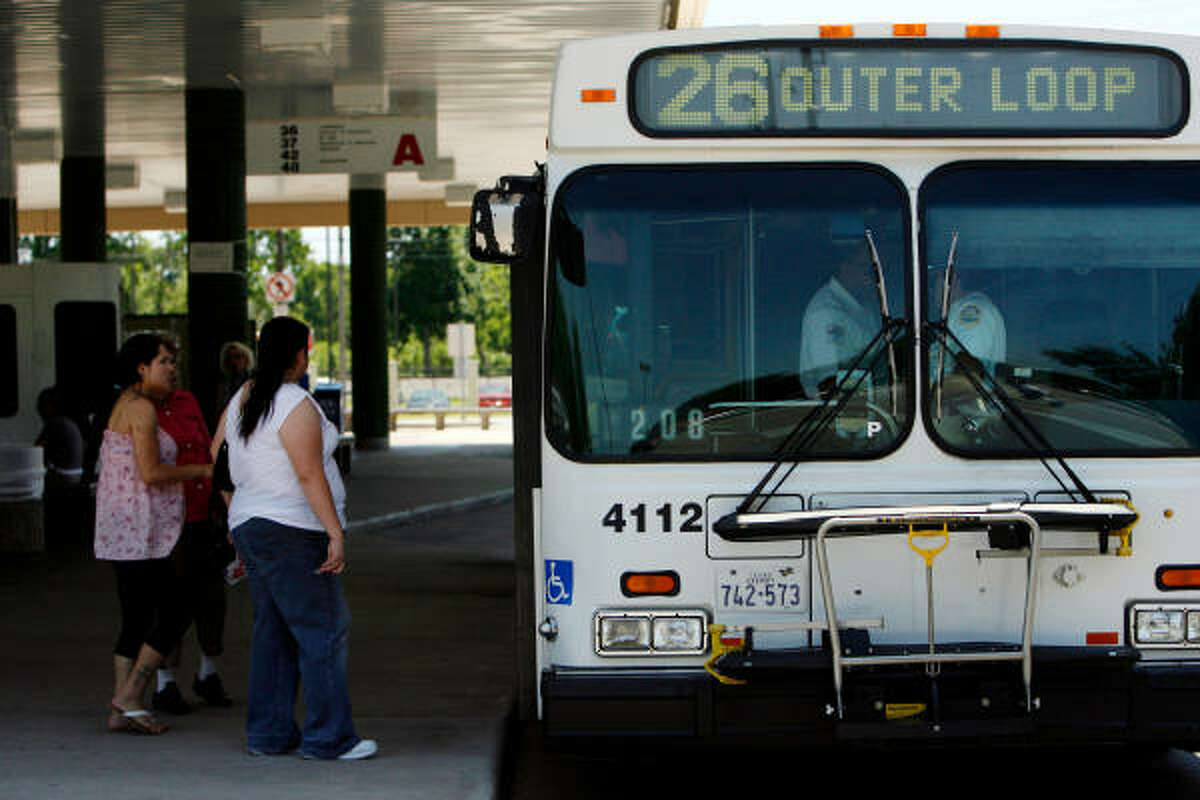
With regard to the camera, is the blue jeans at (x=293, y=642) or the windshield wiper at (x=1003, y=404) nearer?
the windshield wiper at (x=1003, y=404)

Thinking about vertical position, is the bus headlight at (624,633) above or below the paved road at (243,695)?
above

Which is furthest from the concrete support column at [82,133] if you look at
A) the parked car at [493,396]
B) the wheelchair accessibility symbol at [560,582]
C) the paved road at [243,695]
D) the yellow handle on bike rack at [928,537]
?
the parked car at [493,396]

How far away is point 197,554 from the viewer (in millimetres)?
8977

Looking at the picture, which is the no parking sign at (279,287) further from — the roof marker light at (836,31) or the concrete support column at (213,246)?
the roof marker light at (836,31)

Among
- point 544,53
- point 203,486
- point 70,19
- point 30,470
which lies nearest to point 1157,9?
point 544,53

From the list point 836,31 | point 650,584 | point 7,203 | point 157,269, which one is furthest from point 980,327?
point 157,269

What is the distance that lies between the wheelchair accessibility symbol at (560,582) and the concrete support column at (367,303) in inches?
1256

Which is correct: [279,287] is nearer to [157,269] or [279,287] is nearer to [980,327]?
[980,327]

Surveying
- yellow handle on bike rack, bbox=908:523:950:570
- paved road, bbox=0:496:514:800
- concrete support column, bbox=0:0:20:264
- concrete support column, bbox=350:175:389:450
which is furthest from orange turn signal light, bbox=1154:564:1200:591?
concrete support column, bbox=350:175:389:450

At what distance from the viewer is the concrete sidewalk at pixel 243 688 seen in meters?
7.57

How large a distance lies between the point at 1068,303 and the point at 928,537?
100 centimetres

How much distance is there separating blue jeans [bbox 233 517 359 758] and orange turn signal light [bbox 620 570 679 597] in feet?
4.78

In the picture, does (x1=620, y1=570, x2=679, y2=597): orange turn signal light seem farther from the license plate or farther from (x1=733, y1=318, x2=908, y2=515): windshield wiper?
(x1=733, y1=318, x2=908, y2=515): windshield wiper

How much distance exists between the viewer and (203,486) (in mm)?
8930
